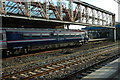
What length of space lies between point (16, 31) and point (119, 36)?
58043mm

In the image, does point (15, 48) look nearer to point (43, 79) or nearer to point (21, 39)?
point (21, 39)

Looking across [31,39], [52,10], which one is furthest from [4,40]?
[52,10]

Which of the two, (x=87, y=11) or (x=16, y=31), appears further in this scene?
(x=87, y=11)

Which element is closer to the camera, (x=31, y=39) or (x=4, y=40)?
(x=4, y=40)

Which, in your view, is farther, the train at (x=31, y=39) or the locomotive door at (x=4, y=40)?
the train at (x=31, y=39)

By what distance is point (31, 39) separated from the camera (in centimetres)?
1614

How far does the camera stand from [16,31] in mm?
14734

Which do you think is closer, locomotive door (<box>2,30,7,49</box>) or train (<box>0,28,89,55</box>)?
locomotive door (<box>2,30,7,49</box>)

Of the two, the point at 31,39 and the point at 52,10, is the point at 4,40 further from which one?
the point at 52,10

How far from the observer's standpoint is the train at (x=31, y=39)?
13906 millimetres

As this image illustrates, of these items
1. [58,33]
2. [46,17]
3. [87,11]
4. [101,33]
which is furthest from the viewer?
[101,33]

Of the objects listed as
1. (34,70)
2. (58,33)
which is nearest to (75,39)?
(58,33)

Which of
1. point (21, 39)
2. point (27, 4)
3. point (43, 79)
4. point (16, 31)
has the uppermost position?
point (27, 4)

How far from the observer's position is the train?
45.6ft
